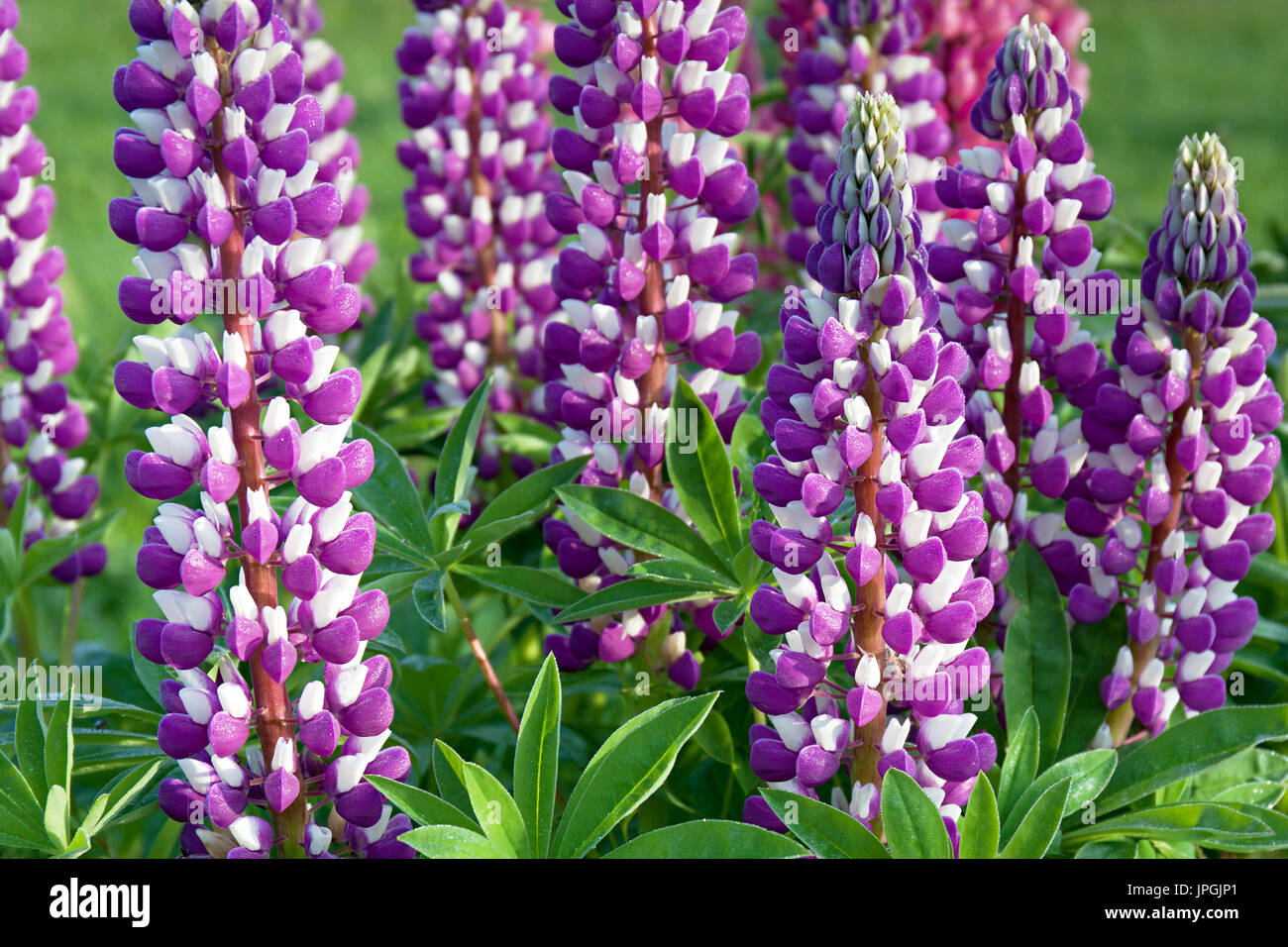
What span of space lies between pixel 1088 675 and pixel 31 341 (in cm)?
158

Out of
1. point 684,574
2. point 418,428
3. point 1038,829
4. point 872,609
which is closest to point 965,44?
point 418,428

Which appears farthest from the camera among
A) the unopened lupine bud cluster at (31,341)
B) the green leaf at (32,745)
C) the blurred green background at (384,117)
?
the blurred green background at (384,117)

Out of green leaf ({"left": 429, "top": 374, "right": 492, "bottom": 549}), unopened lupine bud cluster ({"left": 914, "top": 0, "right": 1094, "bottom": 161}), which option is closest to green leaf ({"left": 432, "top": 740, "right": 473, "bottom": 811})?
green leaf ({"left": 429, "top": 374, "right": 492, "bottom": 549})

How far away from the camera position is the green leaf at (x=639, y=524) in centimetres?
163

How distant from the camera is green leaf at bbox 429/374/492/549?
1775mm

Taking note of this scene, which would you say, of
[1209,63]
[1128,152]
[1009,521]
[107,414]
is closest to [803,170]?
[1009,521]

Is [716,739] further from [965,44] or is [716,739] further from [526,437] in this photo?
[965,44]

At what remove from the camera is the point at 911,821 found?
1.32 m

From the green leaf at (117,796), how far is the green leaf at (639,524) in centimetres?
52

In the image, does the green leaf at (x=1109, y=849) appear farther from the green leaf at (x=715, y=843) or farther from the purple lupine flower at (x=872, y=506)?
the green leaf at (x=715, y=843)

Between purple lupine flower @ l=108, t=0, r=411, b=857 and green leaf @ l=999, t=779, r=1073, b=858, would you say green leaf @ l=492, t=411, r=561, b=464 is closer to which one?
purple lupine flower @ l=108, t=0, r=411, b=857

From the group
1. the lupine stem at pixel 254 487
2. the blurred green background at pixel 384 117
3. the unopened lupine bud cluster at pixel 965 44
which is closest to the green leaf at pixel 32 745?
the lupine stem at pixel 254 487

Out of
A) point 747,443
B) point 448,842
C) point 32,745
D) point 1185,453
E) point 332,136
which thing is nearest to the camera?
Result: point 448,842

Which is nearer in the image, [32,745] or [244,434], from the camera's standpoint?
[244,434]
